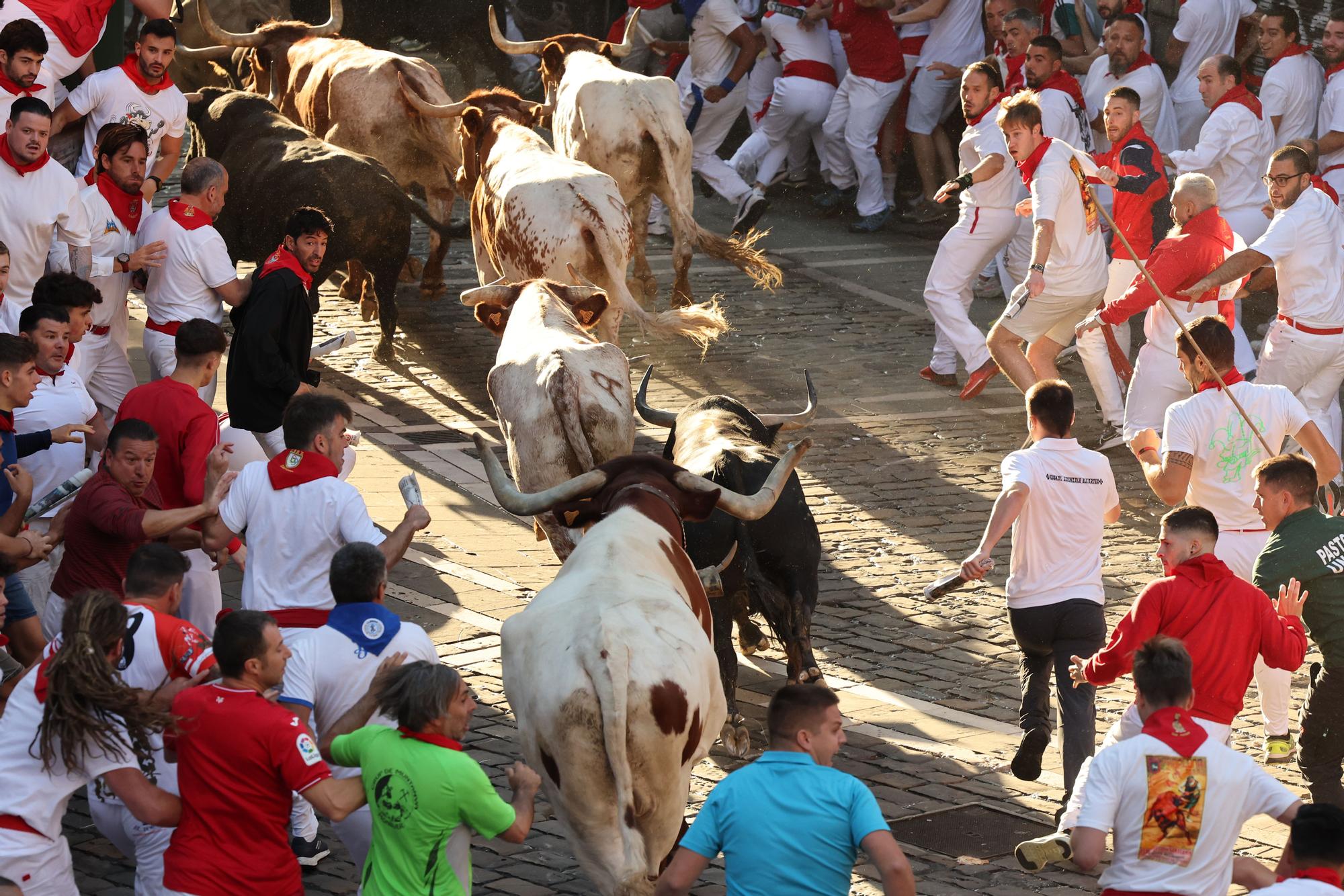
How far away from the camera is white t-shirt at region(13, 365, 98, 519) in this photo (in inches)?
281

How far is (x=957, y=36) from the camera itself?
54.6 feet

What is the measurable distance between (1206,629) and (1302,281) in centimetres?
555

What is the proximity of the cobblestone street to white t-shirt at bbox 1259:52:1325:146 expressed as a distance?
1.72 m

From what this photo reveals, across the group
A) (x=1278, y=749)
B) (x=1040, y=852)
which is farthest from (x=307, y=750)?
(x=1278, y=749)

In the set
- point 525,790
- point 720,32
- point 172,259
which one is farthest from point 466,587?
point 720,32

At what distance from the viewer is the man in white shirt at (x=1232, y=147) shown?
43.4 ft

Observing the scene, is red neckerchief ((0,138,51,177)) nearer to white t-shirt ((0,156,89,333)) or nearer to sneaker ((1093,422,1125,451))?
white t-shirt ((0,156,89,333))

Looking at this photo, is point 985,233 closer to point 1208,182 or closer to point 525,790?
point 1208,182

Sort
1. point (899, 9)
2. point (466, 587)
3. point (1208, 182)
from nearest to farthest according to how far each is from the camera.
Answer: point (466, 587), point (1208, 182), point (899, 9)

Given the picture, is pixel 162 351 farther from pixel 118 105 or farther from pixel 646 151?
pixel 646 151

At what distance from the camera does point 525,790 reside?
16.1 ft

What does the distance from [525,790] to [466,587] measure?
480 cm

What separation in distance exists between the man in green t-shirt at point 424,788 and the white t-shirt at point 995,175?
9122mm

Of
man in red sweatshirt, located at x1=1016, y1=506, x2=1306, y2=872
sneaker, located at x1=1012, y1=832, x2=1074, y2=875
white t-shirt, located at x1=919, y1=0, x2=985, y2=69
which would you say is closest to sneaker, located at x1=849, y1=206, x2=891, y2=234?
white t-shirt, located at x1=919, y1=0, x2=985, y2=69
